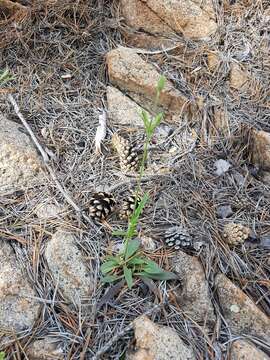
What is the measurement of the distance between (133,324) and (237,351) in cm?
43

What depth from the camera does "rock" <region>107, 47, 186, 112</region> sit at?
258 centimetres

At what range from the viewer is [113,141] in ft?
7.66

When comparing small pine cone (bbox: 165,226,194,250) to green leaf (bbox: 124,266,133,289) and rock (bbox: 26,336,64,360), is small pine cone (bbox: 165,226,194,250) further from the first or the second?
rock (bbox: 26,336,64,360)

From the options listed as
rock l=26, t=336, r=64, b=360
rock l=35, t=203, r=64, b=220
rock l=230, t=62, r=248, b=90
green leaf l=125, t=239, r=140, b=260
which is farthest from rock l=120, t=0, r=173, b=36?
rock l=26, t=336, r=64, b=360

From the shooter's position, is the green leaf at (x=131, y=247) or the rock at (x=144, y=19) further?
the rock at (x=144, y=19)

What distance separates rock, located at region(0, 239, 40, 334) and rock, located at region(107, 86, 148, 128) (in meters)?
1.14

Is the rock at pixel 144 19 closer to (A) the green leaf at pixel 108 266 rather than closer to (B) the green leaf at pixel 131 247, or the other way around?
(B) the green leaf at pixel 131 247

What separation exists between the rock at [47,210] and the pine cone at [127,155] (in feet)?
1.50

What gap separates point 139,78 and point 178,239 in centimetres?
120

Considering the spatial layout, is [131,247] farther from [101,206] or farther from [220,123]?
[220,123]

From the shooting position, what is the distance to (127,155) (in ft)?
7.36

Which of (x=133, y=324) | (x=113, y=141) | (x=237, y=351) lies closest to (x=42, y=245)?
(x=133, y=324)

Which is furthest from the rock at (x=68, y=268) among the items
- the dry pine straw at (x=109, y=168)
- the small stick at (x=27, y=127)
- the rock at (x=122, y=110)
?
the rock at (x=122, y=110)

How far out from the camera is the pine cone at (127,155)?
7.29 feet
